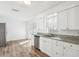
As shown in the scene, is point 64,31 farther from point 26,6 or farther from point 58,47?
point 26,6

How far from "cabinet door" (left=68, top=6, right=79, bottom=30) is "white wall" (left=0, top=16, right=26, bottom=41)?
5.12 meters

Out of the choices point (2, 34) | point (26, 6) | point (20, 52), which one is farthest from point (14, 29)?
point (26, 6)

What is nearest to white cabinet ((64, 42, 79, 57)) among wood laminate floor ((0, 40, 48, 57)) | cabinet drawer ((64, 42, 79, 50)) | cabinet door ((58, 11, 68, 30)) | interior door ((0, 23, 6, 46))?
cabinet drawer ((64, 42, 79, 50))

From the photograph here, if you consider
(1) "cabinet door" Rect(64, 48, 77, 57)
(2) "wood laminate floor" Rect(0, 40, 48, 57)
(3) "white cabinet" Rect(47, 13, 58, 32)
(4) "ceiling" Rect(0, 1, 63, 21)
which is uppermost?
(4) "ceiling" Rect(0, 1, 63, 21)

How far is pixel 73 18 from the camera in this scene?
3170 mm

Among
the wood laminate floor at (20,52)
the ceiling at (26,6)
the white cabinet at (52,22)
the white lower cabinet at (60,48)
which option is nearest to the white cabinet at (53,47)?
the white lower cabinet at (60,48)

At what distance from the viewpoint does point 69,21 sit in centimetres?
335

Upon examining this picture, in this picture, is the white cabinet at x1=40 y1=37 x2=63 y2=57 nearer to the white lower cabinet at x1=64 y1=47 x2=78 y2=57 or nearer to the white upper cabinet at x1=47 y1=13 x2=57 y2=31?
the white lower cabinet at x1=64 y1=47 x2=78 y2=57

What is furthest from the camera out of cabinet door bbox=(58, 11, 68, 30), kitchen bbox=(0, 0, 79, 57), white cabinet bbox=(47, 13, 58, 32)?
white cabinet bbox=(47, 13, 58, 32)

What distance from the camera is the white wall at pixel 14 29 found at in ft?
24.5

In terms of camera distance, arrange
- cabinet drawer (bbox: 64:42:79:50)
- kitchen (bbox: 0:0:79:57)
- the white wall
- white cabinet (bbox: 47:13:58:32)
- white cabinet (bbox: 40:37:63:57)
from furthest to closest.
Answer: the white wall, white cabinet (bbox: 47:13:58:32), white cabinet (bbox: 40:37:63:57), kitchen (bbox: 0:0:79:57), cabinet drawer (bbox: 64:42:79:50)

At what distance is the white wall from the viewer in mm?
7462

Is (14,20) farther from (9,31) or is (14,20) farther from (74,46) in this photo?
(74,46)

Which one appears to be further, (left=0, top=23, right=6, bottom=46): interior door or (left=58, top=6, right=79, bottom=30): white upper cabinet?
(left=0, top=23, right=6, bottom=46): interior door
